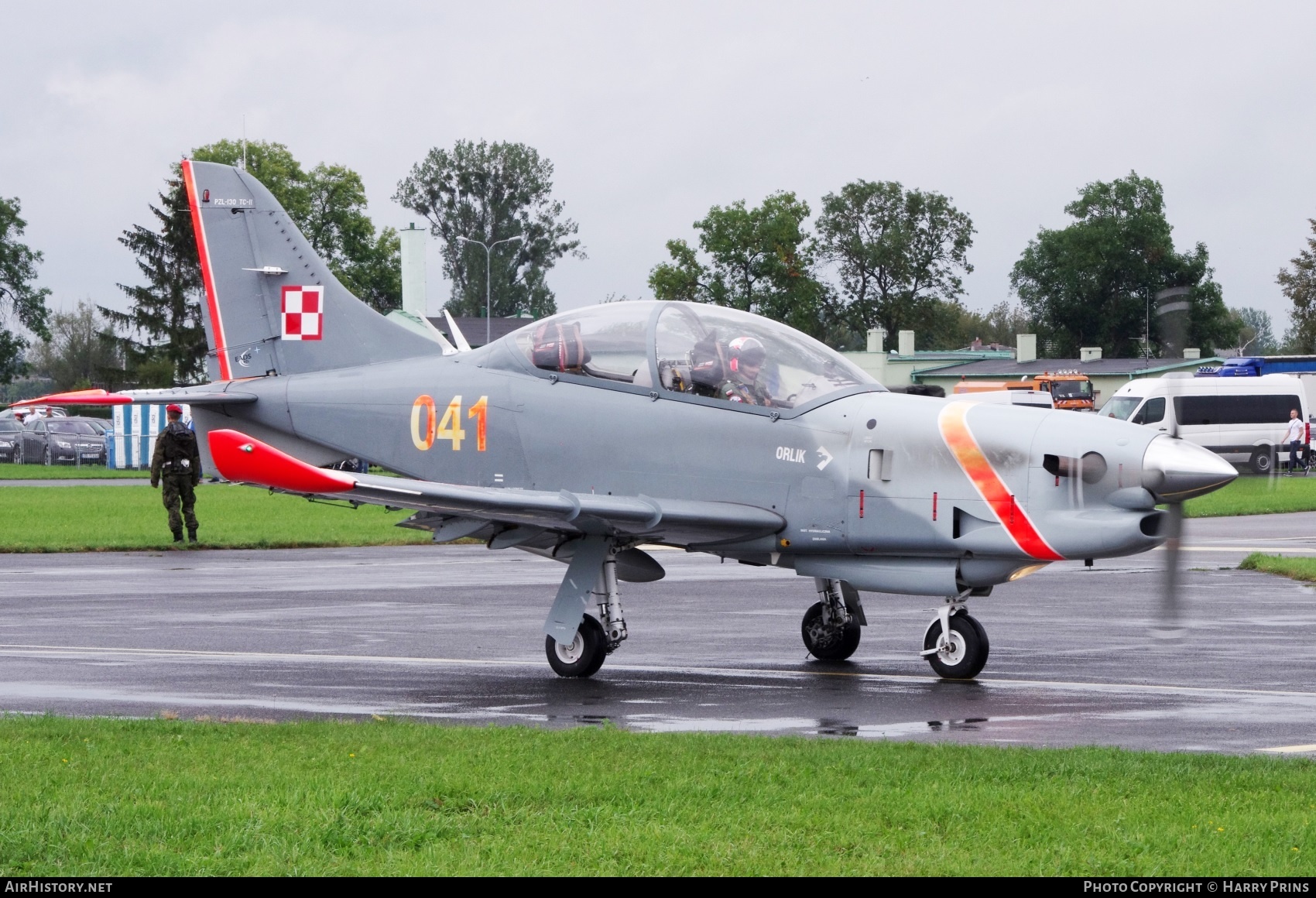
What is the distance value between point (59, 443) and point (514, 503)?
52.5 metres

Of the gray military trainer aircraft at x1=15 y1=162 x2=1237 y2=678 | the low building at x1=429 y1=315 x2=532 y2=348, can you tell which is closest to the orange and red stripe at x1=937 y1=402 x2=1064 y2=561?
the gray military trainer aircraft at x1=15 y1=162 x2=1237 y2=678

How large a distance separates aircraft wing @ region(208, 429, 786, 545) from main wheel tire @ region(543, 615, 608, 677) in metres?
0.74

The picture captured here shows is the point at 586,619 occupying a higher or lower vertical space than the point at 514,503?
lower

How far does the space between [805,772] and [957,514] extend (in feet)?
12.9

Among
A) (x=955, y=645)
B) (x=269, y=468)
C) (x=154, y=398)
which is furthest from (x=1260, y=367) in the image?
(x=269, y=468)

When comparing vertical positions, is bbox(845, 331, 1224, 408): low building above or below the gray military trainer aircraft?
above

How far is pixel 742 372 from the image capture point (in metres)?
11.8

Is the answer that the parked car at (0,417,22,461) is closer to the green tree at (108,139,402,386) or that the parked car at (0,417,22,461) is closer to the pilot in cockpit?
the green tree at (108,139,402,386)

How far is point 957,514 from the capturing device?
432 inches

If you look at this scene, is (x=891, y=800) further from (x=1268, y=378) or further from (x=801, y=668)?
(x=1268, y=378)

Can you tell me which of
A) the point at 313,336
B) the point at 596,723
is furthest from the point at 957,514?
the point at 313,336

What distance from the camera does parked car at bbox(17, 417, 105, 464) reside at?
58.7 metres

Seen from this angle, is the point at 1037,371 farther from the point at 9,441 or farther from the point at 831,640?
the point at 831,640

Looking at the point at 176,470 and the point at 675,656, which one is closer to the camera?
the point at 675,656
